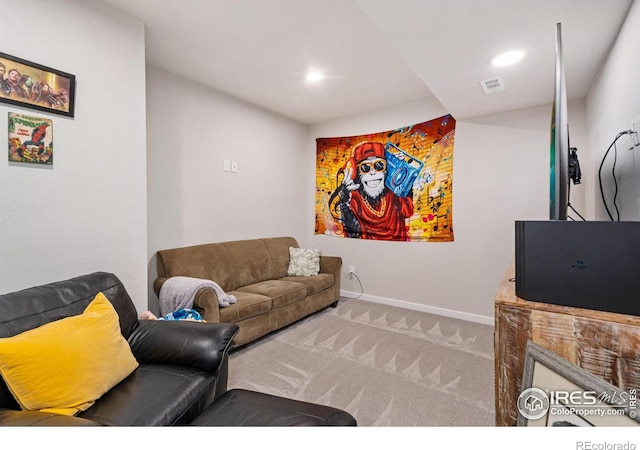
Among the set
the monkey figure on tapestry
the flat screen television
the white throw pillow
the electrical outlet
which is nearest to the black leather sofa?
the flat screen television

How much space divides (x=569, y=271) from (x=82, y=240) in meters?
2.33

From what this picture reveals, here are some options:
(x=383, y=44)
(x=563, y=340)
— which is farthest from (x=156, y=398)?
(x=383, y=44)

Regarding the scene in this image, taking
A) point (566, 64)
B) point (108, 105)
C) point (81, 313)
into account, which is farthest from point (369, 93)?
point (81, 313)

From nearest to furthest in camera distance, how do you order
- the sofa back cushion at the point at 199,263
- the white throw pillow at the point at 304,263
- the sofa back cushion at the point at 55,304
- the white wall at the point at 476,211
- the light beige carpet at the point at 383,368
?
the sofa back cushion at the point at 55,304, the light beige carpet at the point at 383,368, the sofa back cushion at the point at 199,263, the white wall at the point at 476,211, the white throw pillow at the point at 304,263

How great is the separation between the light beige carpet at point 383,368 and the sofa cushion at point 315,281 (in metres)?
0.34

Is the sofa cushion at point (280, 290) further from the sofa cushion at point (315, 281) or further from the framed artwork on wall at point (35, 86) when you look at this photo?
the framed artwork on wall at point (35, 86)

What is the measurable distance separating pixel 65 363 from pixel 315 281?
243cm

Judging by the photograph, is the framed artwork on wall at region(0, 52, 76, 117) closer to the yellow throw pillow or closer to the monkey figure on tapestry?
the yellow throw pillow

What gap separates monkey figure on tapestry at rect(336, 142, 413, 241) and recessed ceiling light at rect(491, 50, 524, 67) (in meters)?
1.74

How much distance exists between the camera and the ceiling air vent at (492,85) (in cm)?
235

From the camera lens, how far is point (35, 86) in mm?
1600

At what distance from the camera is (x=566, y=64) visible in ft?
7.25

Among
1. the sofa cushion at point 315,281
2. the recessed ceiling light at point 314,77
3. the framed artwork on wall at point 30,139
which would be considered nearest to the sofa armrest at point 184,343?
the framed artwork on wall at point 30,139

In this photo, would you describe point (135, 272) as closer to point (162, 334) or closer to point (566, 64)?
point (162, 334)
